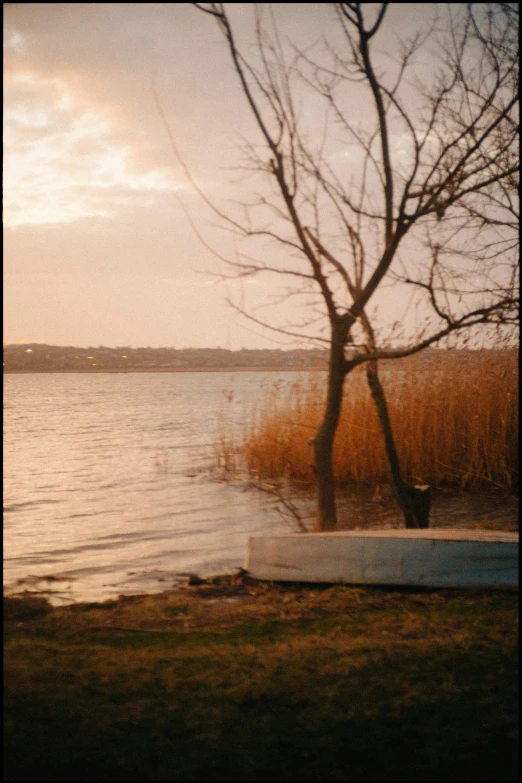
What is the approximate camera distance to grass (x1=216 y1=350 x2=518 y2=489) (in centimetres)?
915

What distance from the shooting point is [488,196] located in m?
7.71

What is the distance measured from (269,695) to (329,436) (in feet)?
10.6

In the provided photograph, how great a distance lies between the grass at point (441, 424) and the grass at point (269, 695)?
207 inches

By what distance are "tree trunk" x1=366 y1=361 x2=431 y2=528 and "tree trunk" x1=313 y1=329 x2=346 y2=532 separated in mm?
393

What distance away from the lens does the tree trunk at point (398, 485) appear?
19.8 feet

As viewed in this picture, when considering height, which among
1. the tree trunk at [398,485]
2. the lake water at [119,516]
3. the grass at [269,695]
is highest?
the tree trunk at [398,485]

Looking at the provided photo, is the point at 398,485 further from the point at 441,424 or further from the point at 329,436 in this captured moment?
the point at 441,424

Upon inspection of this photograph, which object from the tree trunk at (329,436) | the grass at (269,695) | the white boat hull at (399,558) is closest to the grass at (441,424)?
the tree trunk at (329,436)

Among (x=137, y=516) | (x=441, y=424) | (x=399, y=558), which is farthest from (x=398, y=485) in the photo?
(x=137, y=516)

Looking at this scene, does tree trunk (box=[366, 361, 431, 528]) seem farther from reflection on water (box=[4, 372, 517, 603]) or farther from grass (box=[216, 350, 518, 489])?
grass (box=[216, 350, 518, 489])

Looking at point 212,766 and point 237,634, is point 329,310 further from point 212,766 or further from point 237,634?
point 212,766

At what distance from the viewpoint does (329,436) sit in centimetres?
577

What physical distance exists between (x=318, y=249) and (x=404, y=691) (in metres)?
3.51

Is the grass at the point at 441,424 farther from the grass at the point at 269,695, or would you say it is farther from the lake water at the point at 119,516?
the grass at the point at 269,695
